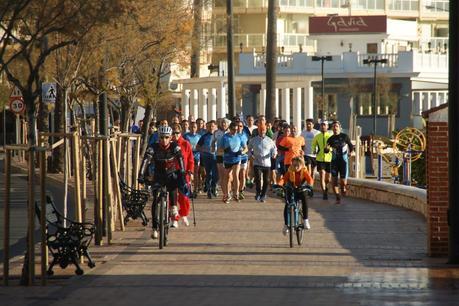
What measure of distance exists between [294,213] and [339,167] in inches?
384

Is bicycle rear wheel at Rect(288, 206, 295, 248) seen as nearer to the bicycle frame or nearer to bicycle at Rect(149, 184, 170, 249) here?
the bicycle frame

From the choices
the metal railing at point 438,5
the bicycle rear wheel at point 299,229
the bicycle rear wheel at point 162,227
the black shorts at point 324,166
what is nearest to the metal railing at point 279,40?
the metal railing at point 438,5

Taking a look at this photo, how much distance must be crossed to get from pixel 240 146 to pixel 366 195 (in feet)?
10.3

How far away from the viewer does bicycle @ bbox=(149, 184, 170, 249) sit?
19.6 metres

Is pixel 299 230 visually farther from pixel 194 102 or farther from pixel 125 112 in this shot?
pixel 194 102

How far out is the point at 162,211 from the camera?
1997cm

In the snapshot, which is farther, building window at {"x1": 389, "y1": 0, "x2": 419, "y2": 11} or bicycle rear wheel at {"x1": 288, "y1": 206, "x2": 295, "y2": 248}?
building window at {"x1": 389, "y1": 0, "x2": 419, "y2": 11}

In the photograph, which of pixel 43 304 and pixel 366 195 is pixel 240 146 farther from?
pixel 43 304

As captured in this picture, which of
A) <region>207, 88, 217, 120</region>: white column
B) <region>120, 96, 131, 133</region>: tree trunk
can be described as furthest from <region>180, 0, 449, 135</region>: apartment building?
<region>120, 96, 131, 133</region>: tree trunk

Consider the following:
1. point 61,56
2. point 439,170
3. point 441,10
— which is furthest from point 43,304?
point 441,10

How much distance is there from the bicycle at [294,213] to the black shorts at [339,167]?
28.4 feet

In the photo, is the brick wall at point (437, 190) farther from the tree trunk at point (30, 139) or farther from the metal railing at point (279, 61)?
the metal railing at point (279, 61)

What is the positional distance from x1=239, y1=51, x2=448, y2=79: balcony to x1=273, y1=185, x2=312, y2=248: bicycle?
4886cm

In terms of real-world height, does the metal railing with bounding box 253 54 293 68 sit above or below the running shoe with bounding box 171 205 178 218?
above
